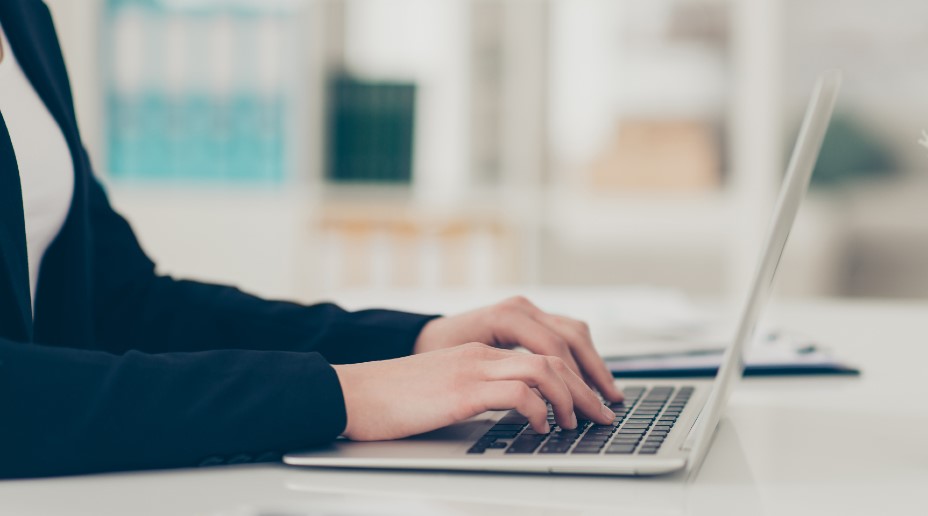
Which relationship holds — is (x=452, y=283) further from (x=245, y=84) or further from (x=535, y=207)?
(x=245, y=84)

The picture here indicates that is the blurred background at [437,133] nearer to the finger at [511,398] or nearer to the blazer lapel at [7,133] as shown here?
the blazer lapel at [7,133]

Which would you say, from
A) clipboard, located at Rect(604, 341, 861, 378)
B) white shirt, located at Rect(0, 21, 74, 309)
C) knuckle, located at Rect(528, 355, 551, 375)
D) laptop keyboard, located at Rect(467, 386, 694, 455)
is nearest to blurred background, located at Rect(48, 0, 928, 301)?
clipboard, located at Rect(604, 341, 861, 378)

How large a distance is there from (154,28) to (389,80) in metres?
0.79

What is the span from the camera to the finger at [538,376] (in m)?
0.71

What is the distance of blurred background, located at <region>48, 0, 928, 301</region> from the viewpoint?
337 centimetres

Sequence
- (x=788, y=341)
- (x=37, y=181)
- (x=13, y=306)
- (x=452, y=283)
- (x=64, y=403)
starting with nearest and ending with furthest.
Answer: (x=64, y=403), (x=13, y=306), (x=37, y=181), (x=788, y=341), (x=452, y=283)

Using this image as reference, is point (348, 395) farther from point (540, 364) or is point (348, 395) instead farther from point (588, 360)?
point (588, 360)

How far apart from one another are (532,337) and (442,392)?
24cm

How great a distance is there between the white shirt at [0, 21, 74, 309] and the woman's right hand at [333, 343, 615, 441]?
460 millimetres

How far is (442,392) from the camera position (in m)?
0.71

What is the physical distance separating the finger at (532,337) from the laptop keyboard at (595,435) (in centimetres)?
7

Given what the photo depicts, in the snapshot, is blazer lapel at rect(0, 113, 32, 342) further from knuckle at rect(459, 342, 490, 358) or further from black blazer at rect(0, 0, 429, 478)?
knuckle at rect(459, 342, 490, 358)

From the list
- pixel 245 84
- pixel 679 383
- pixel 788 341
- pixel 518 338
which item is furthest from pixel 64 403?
pixel 245 84

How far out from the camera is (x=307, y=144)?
11.2 ft
